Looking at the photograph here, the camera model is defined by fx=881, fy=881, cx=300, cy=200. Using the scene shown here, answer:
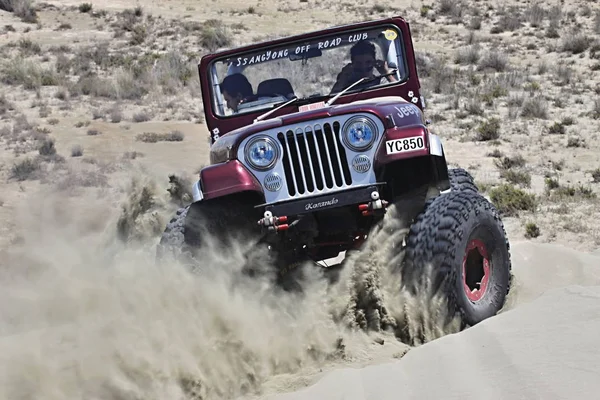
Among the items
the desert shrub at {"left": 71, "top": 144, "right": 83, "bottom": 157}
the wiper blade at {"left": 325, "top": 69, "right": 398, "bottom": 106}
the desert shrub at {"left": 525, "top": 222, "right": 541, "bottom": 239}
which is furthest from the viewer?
the desert shrub at {"left": 71, "top": 144, "right": 83, "bottom": 157}

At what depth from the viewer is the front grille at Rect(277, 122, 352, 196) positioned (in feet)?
18.7

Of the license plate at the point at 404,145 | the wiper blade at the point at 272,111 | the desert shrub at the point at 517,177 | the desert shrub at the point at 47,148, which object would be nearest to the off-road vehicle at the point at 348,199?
the license plate at the point at 404,145

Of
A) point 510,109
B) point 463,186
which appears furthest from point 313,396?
point 510,109

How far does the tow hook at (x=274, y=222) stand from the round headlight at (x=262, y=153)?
32 cm

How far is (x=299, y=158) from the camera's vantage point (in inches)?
225

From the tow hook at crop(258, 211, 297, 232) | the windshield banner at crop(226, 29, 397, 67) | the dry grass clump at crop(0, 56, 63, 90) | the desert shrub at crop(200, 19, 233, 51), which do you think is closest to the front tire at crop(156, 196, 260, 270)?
the tow hook at crop(258, 211, 297, 232)

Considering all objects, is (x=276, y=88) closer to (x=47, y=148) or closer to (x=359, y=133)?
(x=359, y=133)

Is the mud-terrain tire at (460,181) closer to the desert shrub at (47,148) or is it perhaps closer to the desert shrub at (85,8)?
the desert shrub at (47,148)

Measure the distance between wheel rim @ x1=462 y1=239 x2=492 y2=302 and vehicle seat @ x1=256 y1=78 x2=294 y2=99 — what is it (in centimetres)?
222

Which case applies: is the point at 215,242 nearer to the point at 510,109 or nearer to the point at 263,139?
the point at 263,139

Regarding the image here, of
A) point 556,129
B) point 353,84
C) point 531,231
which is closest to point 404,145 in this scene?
point 353,84

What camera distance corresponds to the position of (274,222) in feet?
18.7

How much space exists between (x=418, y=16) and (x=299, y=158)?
95.6 feet

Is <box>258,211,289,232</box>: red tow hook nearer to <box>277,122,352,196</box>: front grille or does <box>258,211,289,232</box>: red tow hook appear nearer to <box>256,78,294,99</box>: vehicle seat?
→ <box>277,122,352,196</box>: front grille
